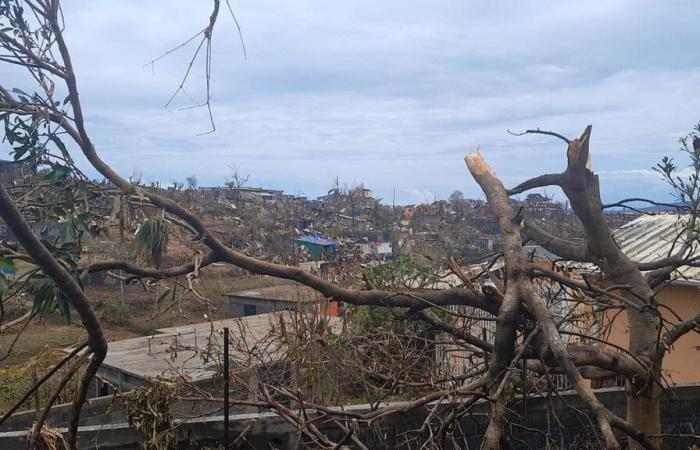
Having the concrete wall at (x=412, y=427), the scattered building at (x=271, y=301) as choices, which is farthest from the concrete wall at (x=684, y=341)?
the scattered building at (x=271, y=301)

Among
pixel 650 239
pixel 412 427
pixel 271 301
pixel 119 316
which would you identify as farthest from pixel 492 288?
pixel 119 316

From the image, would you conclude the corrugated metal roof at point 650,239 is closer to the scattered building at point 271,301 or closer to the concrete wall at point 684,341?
the concrete wall at point 684,341

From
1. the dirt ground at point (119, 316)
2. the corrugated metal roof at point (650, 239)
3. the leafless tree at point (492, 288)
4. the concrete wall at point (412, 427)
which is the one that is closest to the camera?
the leafless tree at point (492, 288)

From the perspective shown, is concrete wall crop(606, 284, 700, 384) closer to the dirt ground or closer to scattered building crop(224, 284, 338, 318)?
scattered building crop(224, 284, 338, 318)

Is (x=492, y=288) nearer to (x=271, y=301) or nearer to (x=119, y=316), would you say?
(x=271, y=301)

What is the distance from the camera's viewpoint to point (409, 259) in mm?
6449

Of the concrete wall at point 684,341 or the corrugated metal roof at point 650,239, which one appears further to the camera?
the corrugated metal roof at point 650,239

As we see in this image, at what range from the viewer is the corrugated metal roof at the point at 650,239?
23.6 feet

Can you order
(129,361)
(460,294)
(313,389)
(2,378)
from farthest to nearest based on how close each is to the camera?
(129,361), (2,378), (313,389), (460,294)

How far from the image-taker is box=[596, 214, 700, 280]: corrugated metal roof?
720 cm

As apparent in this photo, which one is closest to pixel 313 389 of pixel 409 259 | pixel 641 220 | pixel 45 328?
pixel 409 259

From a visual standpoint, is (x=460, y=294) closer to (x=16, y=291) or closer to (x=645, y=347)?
(x=645, y=347)

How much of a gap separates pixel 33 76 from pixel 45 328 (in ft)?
49.2

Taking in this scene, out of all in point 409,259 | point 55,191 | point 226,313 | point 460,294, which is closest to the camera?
point 55,191
